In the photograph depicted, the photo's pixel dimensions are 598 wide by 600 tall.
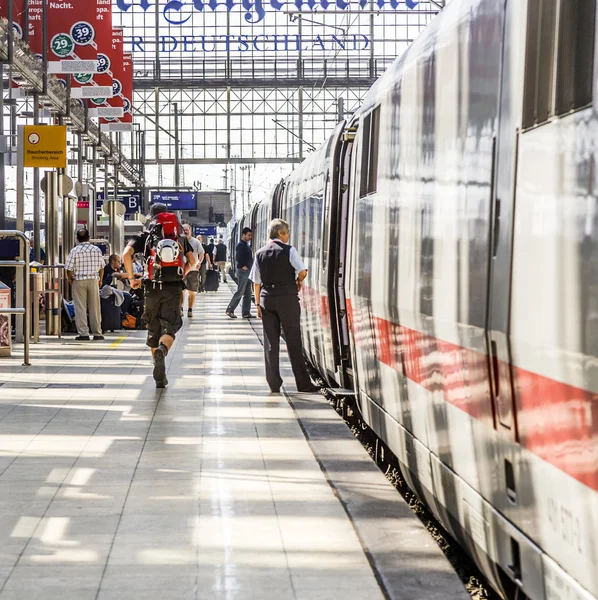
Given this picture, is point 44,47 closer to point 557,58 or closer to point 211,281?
point 557,58

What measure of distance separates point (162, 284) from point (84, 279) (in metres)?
6.66

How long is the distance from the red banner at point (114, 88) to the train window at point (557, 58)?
1678 centimetres

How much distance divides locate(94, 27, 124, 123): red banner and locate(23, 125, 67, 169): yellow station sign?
297 centimetres

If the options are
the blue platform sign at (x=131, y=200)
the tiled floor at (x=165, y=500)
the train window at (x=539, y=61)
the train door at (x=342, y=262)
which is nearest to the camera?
the train window at (x=539, y=61)

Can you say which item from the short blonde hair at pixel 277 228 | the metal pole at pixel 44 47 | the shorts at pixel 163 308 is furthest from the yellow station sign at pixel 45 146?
the short blonde hair at pixel 277 228

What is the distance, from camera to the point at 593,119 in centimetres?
324

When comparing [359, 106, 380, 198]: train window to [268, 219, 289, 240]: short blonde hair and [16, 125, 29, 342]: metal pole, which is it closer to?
[268, 219, 289, 240]: short blonde hair

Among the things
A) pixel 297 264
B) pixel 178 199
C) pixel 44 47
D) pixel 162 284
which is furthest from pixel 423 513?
pixel 178 199

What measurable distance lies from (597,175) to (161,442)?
19.5 ft

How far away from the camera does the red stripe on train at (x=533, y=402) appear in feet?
10.6

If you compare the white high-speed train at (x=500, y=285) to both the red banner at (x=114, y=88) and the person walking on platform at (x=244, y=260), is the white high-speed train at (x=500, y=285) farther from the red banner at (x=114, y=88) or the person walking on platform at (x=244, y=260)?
the person walking on platform at (x=244, y=260)

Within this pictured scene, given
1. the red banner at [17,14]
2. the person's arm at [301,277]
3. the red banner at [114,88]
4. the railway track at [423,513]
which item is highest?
the red banner at [17,14]

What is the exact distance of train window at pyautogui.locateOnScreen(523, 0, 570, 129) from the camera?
12.1 ft

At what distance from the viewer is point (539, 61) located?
380 centimetres
